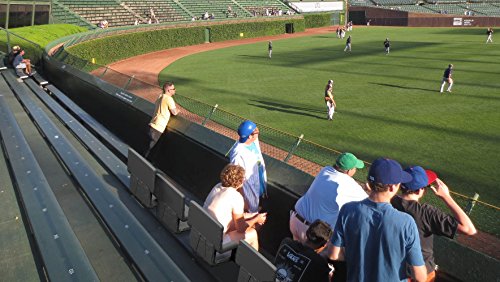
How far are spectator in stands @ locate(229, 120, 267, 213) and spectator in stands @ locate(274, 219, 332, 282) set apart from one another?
162 centimetres

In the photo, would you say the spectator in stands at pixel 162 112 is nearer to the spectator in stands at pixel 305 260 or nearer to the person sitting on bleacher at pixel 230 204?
the person sitting on bleacher at pixel 230 204

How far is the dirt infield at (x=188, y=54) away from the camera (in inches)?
306

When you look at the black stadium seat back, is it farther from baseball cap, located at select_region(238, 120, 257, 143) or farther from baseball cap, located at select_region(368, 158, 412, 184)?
baseball cap, located at select_region(238, 120, 257, 143)

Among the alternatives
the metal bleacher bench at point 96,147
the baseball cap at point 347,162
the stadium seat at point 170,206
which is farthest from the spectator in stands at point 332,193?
the metal bleacher bench at point 96,147

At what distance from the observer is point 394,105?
58.2ft

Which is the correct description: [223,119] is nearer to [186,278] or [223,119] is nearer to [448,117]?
[448,117]

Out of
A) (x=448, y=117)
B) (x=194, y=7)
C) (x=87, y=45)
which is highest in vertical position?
(x=194, y=7)

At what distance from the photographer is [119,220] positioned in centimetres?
541

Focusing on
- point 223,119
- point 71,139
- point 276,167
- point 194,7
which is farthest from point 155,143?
point 194,7

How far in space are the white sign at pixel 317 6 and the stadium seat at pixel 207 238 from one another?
66.3 m

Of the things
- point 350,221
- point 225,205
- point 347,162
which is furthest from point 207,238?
point 350,221

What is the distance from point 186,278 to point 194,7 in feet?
171

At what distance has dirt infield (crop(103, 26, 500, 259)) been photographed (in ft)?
25.5

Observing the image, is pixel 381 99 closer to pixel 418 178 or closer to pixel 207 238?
pixel 418 178
